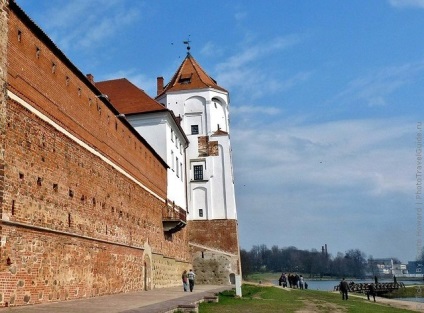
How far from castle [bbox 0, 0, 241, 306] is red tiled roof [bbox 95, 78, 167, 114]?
0.13 meters

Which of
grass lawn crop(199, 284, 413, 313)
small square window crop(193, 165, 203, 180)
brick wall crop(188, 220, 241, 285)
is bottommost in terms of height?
grass lawn crop(199, 284, 413, 313)

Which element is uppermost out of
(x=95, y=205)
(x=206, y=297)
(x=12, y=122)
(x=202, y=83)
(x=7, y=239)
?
(x=202, y=83)

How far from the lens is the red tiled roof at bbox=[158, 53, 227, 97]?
39.0 metres

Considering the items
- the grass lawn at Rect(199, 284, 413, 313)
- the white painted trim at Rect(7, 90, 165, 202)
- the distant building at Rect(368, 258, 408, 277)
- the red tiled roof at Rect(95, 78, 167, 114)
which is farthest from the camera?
the distant building at Rect(368, 258, 408, 277)

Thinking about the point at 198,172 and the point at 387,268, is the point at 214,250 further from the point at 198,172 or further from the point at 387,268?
the point at 387,268

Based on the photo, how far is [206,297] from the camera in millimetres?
16250

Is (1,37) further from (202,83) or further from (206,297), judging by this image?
(202,83)

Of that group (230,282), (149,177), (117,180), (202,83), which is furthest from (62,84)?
(202,83)

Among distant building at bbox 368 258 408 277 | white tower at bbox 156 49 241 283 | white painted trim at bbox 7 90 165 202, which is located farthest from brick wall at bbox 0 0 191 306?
distant building at bbox 368 258 408 277

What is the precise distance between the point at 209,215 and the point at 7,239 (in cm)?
2653

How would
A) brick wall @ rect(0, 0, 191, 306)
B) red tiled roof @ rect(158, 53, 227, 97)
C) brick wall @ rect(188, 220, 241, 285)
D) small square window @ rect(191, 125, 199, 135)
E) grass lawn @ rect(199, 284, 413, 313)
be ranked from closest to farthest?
brick wall @ rect(0, 0, 191, 306) < grass lawn @ rect(199, 284, 413, 313) < brick wall @ rect(188, 220, 241, 285) < small square window @ rect(191, 125, 199, 135) < red tiled roof @ rect(158, 53, 227, 97)

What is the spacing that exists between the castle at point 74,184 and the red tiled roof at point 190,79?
7.39 metres

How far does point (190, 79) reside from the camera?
39.7m

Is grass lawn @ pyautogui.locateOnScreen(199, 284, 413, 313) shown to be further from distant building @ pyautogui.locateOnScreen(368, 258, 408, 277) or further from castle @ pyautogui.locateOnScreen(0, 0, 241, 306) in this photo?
distant building @ pyautogui.locateOnScreen(368, 258, 408, 277)
